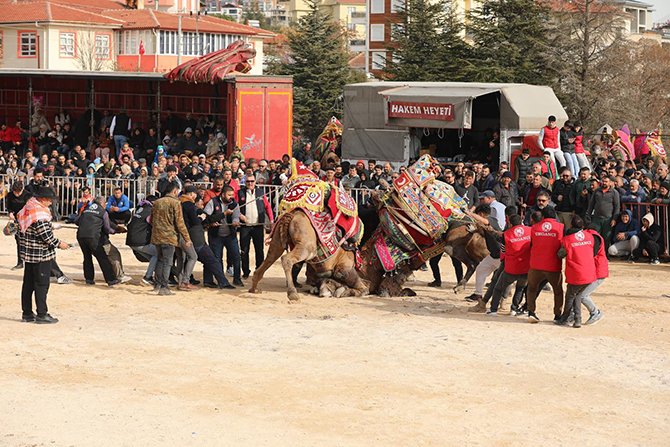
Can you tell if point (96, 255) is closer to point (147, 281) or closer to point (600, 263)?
point (147, 281)

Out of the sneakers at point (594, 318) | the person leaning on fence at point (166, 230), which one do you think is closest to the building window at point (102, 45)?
the person leaning on fence at point (166, 230)

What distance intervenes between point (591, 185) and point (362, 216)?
17.2 ft

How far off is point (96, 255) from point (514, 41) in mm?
34048

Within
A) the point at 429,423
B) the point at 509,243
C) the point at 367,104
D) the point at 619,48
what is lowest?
the point at 429,423

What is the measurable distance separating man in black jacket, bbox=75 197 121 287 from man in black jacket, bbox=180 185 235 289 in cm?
125

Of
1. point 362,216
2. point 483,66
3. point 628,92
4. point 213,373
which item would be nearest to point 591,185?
point 362,216

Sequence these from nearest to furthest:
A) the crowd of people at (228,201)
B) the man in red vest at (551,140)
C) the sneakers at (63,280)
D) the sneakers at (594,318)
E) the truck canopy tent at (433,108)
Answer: the sneakers at (594,318), the crowd of people at (228,201), the sneakers at (63,280), the man in red vest at (551,140), the truck canopy tent at (433,108)

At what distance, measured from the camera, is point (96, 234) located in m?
18.1

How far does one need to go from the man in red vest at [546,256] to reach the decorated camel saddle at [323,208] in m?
2.95

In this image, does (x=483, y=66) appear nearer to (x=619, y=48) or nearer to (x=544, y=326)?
(x=619, y=48)

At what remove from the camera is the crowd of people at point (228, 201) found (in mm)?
17422

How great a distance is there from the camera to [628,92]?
175 feet

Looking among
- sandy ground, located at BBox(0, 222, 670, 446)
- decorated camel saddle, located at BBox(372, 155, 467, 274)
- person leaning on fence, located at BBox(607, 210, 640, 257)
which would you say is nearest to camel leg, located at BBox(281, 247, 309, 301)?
sandy ground, located at BBox(0, 222, 670, 446)

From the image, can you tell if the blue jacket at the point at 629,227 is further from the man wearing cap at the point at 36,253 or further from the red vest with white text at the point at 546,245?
the man wearing cap at the point at 36,253
